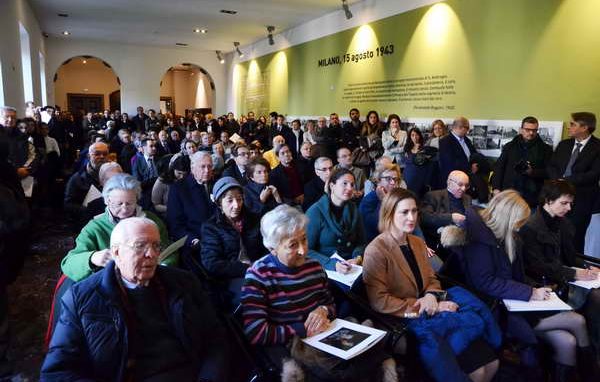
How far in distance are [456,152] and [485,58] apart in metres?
1.62

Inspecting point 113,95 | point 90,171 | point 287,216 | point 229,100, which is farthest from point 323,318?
point 113,95

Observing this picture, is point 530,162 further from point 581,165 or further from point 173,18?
point 173,18

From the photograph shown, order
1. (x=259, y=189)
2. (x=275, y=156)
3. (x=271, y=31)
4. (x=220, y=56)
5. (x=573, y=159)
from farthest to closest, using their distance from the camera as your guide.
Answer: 1. (x=220, y=56)
2. (x=271, y=31)
3. (x=275, y=156)
4. (x=573, y=159)
5. (x=259, y=189)

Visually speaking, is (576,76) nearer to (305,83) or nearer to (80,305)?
(80,305)

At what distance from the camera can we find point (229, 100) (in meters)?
16.9

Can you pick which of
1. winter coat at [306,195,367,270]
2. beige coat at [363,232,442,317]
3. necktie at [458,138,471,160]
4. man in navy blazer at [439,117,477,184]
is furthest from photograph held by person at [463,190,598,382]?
necktie at [458,138,471,160]

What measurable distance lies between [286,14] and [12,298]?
27.1 ft

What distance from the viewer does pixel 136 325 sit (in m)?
1.74

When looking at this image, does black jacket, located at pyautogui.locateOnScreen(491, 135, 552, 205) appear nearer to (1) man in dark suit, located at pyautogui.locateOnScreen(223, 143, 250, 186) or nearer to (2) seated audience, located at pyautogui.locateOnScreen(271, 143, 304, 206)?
(2) seated audience, located at pyautogui.locateOnScreen(271, 143, 304, 206)

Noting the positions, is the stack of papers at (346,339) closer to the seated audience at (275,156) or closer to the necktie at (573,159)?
the necktie at (573,159)

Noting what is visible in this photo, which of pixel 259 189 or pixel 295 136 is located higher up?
pixel 295 136

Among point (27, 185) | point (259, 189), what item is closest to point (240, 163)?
point (259, 189)

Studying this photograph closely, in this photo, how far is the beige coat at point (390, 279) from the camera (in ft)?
7.33

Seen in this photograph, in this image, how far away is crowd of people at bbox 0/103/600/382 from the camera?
68.9 inches
